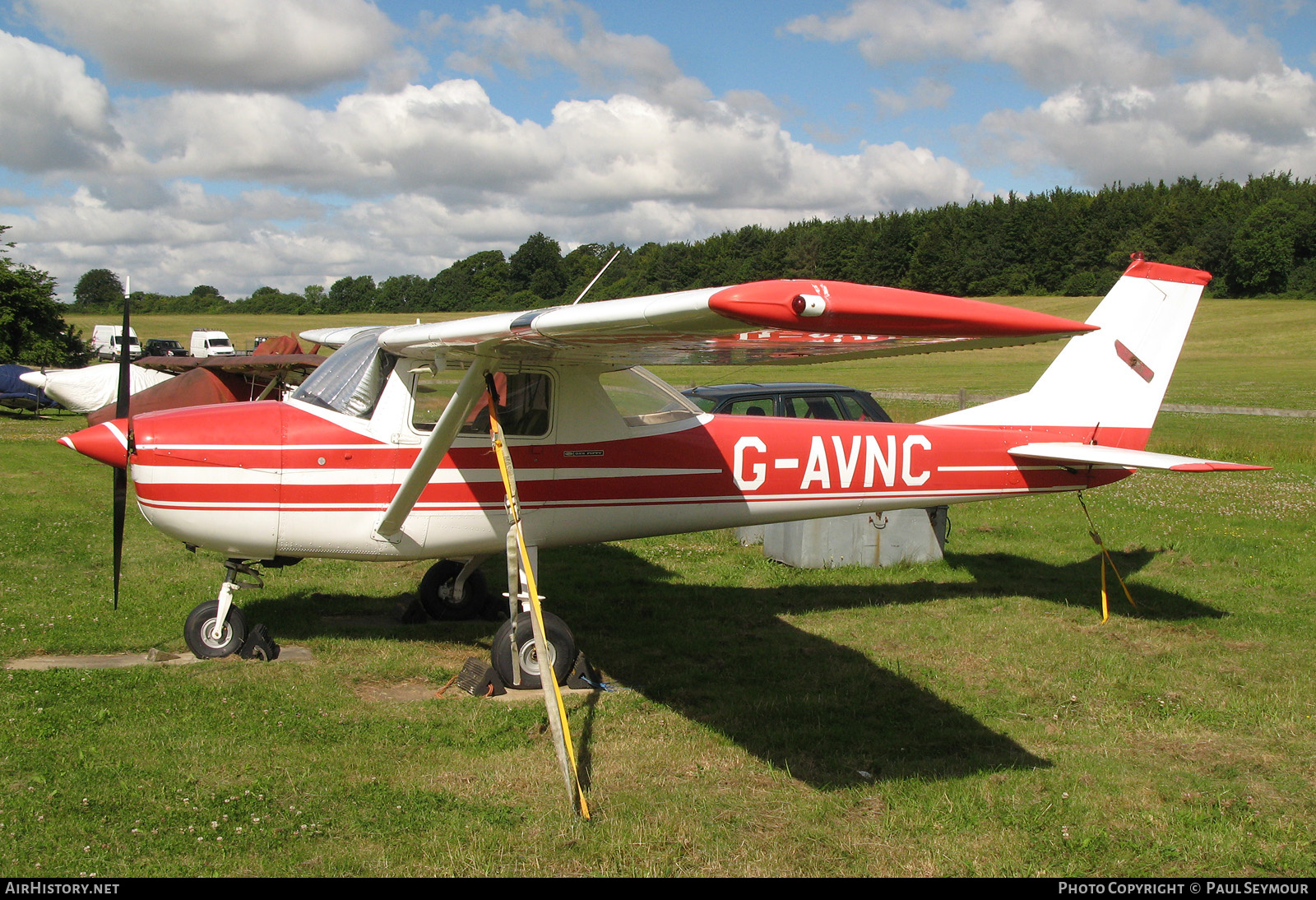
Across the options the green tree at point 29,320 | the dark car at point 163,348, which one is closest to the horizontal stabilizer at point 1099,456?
the green tree at point 29,320

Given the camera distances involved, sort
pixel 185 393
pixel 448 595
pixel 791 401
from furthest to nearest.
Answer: pixel 185 393 < pixel 791 401 < pixel 448 595

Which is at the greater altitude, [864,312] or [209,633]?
[864,312]

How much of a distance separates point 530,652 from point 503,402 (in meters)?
1.68

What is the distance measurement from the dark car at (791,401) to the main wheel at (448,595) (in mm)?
4243

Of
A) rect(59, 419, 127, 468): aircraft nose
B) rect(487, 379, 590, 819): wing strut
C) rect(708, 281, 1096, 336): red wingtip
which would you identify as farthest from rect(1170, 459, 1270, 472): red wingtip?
rect(59, 419, 127, 468): aircraft nose

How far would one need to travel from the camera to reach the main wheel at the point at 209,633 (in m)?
6.36

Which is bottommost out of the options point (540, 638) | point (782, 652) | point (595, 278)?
point (782, 652)

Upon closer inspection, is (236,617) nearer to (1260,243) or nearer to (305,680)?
(305,680)

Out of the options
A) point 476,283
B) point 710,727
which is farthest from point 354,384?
point 476,283

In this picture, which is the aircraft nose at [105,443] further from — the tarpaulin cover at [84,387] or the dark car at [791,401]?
the tarpaulin cover at [84,387]

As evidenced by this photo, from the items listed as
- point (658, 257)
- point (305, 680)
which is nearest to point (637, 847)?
point (305, 680)

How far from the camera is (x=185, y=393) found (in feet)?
53.8

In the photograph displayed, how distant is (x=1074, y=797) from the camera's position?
455 centimetres

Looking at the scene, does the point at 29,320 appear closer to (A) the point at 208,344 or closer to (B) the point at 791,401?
(A) the point at 208,344
